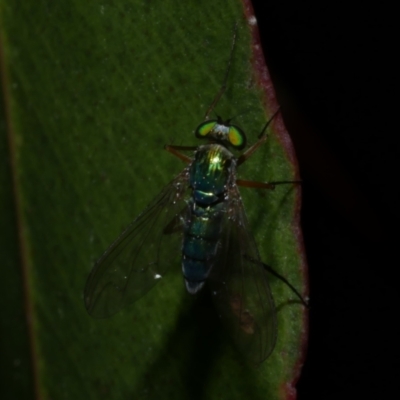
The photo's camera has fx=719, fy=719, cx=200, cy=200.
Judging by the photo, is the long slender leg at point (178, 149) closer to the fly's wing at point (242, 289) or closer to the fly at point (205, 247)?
the fly at point (205, 247)

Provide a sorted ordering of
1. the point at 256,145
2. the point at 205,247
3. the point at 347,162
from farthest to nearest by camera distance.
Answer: the point at 347,162 → the point at 205,247 → the point at 256,145

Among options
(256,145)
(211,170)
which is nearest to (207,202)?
(211,170)

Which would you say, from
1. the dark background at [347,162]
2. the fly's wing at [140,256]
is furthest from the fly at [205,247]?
the dark background at [347,162]

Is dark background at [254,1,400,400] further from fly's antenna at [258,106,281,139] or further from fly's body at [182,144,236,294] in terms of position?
fly's antenna at [258,106,281,139]

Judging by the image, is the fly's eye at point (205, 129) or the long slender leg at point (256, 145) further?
the fly's eye at point (205, 129)

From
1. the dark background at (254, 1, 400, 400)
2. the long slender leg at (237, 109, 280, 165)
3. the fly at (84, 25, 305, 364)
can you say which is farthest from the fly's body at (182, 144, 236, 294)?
the dark background at (254, 1, 400, 400)

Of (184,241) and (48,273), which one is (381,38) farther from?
(48,273)

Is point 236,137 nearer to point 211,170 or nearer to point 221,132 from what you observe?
point 221,132
